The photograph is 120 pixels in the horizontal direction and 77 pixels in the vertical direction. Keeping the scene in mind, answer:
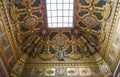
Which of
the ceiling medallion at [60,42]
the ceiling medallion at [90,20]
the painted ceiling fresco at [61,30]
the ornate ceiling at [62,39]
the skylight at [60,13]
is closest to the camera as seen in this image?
the painted ceiling fresco at [61,30]

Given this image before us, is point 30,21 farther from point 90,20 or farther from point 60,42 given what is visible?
point 90,20

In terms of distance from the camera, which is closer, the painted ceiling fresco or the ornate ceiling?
the painted ceiling fresco

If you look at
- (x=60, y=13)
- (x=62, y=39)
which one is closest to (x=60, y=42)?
(x=62, y=39)

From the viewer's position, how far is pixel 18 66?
40.2 feet

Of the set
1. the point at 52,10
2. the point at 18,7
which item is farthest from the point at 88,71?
the point at 18,7

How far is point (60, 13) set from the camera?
533 inches

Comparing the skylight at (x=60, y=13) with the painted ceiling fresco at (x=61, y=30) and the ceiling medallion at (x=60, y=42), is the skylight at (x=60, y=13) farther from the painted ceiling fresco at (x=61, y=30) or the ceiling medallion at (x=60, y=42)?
the ceiling medallion at (x=60, y=42)

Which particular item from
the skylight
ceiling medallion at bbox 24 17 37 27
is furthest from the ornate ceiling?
the skylight

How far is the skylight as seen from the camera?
13.0m

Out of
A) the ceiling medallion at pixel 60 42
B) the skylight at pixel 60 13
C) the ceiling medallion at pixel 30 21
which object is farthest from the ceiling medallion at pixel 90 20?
the ceiling medallion at pixel 30 21

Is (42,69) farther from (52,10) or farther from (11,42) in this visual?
(52,10)

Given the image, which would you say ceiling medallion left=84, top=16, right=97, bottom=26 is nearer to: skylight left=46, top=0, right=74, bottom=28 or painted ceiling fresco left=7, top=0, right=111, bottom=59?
painted ceiling fresco left=7, top=0, right=111, bottom=59

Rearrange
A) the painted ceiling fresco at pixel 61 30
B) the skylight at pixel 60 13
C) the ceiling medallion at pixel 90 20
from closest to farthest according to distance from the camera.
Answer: the painted ceiling fresco at pixel 61 30
the ceiling medallion at pixel 90 20
the skylight at pixel 60 13

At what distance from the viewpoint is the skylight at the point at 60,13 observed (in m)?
13.0
